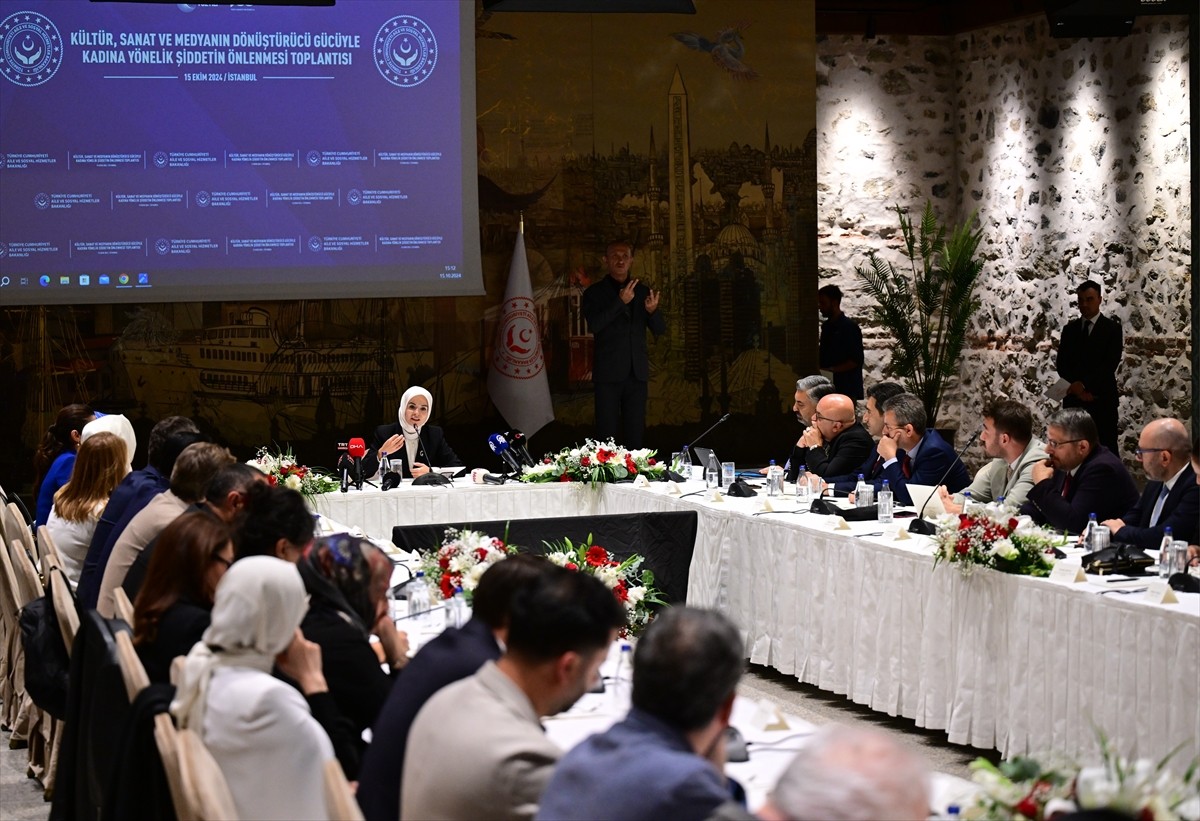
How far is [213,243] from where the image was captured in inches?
353

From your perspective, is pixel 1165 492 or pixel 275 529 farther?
pixel 1165 492

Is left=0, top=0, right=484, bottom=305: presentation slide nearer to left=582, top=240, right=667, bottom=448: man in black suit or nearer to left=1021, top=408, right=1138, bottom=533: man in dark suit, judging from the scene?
left=582, top=240, right=667, bottom=448: man in black suit

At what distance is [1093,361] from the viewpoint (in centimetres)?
1080

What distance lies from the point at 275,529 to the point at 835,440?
164 inches

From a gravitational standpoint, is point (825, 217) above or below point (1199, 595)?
above

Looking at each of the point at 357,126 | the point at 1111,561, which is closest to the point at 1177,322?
the point at 357,126

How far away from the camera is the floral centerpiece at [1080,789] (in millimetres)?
2039

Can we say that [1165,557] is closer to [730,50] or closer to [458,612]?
[458,612]

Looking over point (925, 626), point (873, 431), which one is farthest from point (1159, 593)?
point (873, 431)

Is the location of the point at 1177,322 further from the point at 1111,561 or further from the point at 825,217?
the point at 1111,561

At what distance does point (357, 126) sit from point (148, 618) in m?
6.29

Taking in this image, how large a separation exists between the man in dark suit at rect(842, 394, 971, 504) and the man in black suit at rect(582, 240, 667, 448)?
3.63 m

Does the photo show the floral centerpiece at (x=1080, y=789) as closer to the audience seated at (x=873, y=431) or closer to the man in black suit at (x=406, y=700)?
the man in black suit at (x=406, y=700)

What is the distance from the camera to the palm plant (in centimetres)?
1220
